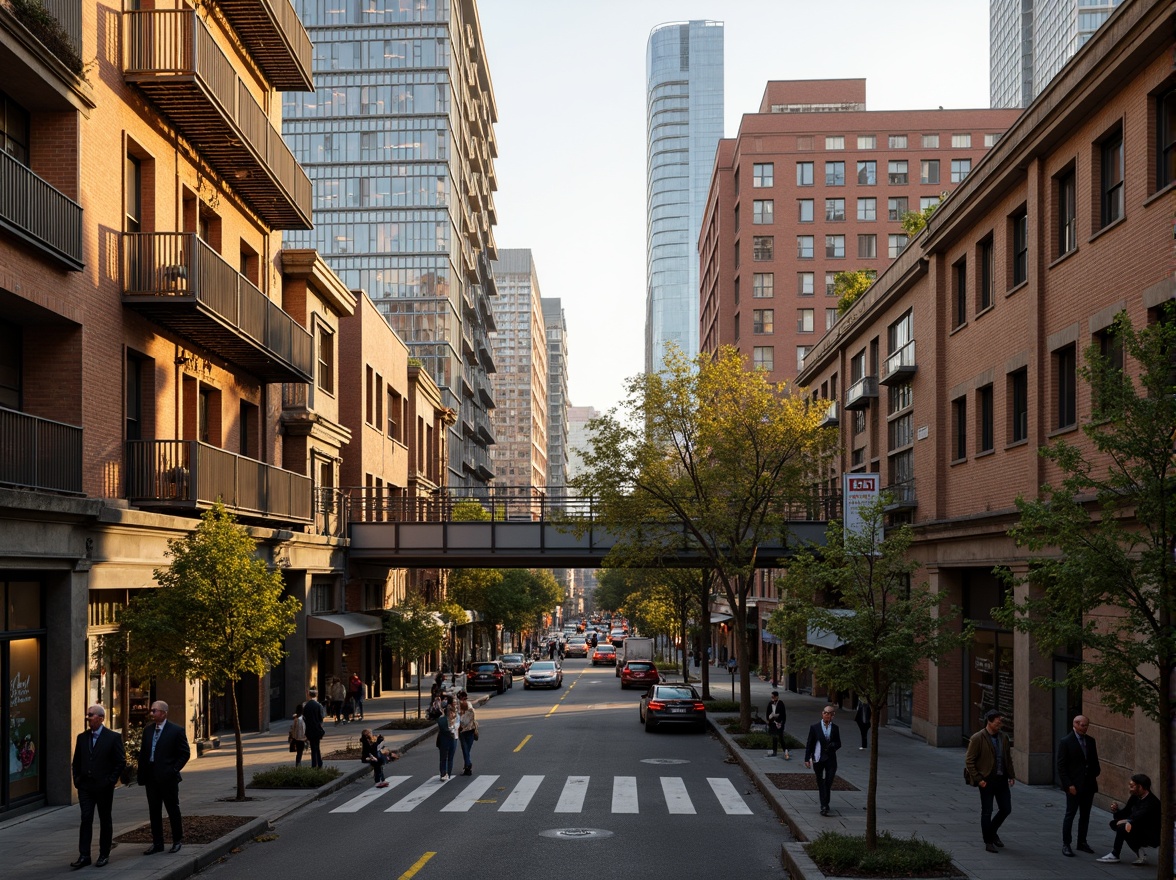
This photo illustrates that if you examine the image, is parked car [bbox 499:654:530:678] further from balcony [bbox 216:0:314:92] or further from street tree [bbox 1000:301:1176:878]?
street tree [bbox 1000:301:1176:878]

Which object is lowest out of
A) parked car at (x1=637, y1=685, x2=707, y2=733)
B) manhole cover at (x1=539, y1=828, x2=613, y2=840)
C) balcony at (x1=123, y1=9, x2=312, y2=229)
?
parked car at (x1=637, y1=685, x2=707, y2=733)

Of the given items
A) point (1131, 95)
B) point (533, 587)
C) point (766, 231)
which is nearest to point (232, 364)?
point (1131, 95)

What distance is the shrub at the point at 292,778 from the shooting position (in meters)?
21.4

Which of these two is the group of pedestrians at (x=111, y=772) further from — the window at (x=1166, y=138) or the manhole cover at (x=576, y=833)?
the window at (x=1166, y=138)

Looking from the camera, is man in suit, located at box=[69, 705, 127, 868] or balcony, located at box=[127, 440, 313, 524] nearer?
man in suit, located at box=[69, 705, 127, 868]

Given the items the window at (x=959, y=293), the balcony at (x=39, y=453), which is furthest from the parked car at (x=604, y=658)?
the balcony at (x=39, y=453)

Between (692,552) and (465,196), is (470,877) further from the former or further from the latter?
(465,196)

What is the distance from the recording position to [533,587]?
294ft

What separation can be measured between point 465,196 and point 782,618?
3516 inches

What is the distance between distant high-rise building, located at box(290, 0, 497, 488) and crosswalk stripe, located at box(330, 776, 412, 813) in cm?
6975

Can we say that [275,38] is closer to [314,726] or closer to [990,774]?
[314,726]

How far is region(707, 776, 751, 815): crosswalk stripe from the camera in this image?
19.6 m

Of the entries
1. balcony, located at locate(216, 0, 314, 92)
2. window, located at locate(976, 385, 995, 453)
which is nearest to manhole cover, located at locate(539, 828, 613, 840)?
window, located at locate(976, 385, 995, 453)

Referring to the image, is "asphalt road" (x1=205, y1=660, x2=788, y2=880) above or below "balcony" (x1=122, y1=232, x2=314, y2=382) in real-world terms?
below
